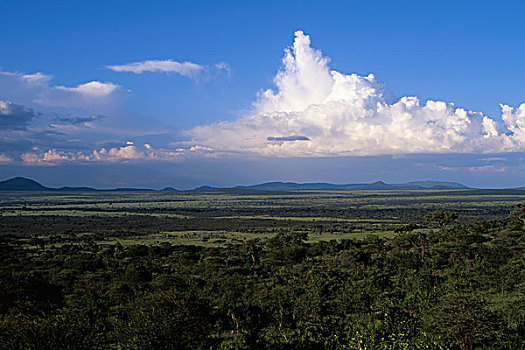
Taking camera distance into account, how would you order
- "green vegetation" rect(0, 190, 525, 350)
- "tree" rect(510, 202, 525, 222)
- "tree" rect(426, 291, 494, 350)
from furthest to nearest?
"tree" rect(510, 202, 525, 222)
"tree" rect(426, 291, 494, 350)
"green vegetation" rect(0, 190, 525, 350)

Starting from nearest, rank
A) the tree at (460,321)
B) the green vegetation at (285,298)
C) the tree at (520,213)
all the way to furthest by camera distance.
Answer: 1. the green vegetation at (285,298)
2. the tree at (460,321)
3. the tree at (520,213)

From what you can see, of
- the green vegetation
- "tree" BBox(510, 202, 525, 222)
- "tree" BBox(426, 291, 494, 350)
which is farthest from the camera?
"tree" BBox(510, 202, 525, 222)

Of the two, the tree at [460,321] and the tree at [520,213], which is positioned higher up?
the tree at [520,213]

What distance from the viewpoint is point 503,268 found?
38844 millimetres

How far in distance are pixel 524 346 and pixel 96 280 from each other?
3998cm

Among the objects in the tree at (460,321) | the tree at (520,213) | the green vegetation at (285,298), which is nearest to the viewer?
the green vegetation at (285,298)

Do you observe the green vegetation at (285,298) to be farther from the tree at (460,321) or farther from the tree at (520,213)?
the tree at (520,213)

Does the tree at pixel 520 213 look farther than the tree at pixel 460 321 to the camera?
Yes

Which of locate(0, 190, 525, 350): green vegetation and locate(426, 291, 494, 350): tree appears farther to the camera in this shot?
locate(426, 291, 494, 350): tree

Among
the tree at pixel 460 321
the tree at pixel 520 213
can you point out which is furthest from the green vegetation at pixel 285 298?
the tree at pixel 520 213

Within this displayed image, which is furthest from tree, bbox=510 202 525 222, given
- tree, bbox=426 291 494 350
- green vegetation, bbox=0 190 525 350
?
tree, bbox=426 291 494 350

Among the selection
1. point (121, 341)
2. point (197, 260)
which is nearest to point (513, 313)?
point (121, 341)

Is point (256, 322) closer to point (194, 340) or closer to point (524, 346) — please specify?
point (194, 340)

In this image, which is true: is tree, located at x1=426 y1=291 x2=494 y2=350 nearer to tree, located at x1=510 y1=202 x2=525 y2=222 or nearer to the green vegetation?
the green vegetation
